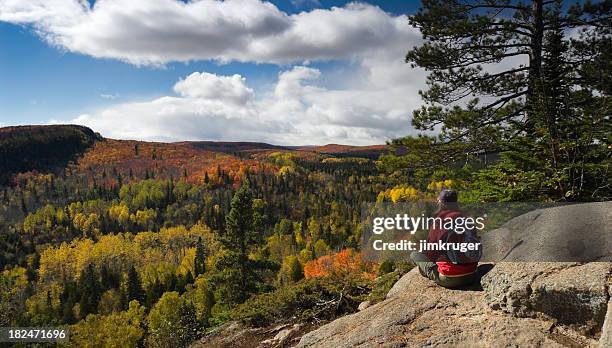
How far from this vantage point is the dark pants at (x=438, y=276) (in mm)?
7305

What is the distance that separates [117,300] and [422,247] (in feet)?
321

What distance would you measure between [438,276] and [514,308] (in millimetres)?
1569

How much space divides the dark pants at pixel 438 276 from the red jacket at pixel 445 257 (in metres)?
0.09

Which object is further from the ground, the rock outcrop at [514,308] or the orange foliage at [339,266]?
the rock outcrop at [514,308]

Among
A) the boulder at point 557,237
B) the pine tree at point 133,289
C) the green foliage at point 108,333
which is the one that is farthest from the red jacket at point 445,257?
the pine tree at point 133,289

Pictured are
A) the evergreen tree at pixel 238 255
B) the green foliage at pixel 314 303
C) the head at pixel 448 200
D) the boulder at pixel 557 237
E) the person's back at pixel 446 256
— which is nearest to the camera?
the boulder at pixel 557 237

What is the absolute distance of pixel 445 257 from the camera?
728 centimetres

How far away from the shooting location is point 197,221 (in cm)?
18588

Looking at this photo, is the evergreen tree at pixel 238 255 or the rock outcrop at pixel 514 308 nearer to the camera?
the rock outcrop at pixel 514 308

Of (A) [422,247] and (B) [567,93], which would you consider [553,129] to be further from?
(A) [422,247]

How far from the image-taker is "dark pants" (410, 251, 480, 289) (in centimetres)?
730

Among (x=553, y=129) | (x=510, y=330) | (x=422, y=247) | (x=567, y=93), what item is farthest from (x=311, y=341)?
(x=567, y=93)

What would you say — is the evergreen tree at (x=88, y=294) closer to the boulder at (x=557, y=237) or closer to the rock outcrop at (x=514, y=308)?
the rock outcrop at (x=514, y=308)

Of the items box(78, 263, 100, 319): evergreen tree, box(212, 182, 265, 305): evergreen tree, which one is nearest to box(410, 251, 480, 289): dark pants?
box(212, 182, 265, 305): evergreen tree
